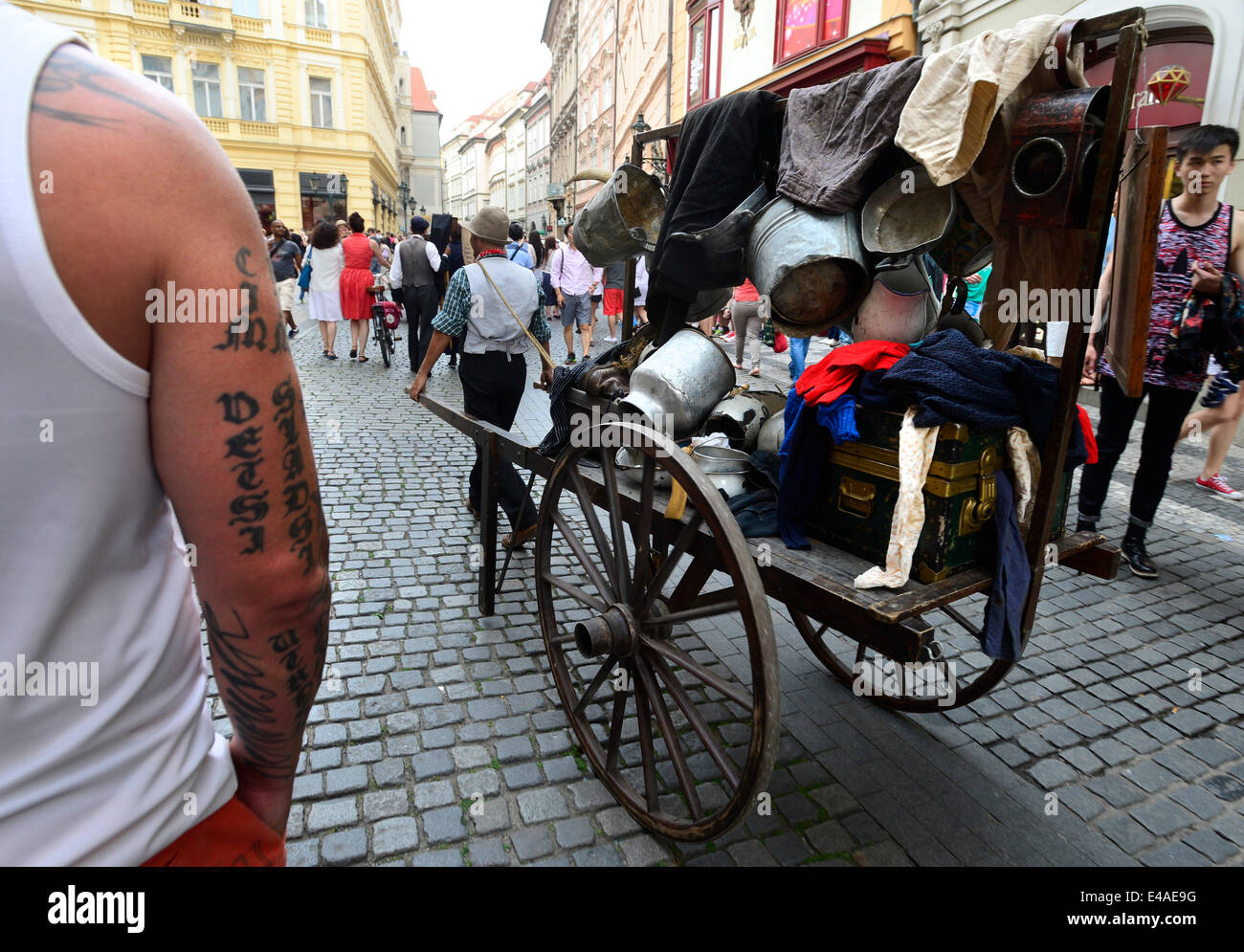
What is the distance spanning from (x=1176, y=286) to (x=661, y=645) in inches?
152

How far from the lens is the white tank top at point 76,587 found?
24.0 inches

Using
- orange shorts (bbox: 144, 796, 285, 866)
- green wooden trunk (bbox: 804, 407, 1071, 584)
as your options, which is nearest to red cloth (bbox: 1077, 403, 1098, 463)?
green wooden trunk (bbox: 804, 407, 1071, 584)

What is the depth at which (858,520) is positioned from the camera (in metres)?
2.19

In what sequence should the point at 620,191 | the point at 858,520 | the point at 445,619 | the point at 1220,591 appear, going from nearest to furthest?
the point at 858,520
the point at 620,191
the point at 445,619
the point at 1220,591

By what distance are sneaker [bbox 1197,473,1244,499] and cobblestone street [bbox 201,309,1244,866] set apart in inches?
61.7

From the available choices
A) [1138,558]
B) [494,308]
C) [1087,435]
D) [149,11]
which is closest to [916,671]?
[1087,435]

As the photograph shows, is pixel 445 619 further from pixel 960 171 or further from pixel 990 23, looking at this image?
pixel 990 23

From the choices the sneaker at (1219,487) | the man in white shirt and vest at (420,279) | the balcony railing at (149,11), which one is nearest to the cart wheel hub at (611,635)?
the sneaker at (1219,487)

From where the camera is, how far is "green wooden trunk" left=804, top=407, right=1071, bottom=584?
79.0 inches

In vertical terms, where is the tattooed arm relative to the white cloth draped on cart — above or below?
above

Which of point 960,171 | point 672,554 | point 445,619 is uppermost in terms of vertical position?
point 960,171

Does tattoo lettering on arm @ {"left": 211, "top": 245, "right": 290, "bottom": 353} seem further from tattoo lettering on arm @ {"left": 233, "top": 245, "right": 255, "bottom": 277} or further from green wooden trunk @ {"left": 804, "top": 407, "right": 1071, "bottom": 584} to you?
green wooden trunk @ {"left": 804, "top": 407, "right": 1071, "bottom": 584}

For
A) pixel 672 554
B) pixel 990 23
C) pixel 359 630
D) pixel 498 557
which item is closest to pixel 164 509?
pixel 672 554
